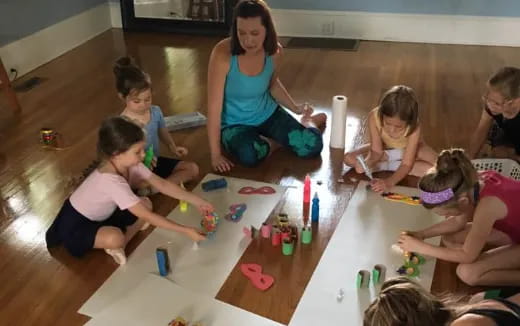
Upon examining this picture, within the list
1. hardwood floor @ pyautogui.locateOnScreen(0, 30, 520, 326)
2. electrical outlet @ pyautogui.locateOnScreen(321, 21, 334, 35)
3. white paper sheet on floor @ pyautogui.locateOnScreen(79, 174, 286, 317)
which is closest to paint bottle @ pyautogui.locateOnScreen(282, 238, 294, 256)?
hardwood floor @ pyautogui.locateOnScreen(0, 30, 520, 326)

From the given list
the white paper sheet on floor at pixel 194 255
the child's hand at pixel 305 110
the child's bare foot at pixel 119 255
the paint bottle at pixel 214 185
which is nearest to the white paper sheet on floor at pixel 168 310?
the white paper sheet on floor at pixel 194 255

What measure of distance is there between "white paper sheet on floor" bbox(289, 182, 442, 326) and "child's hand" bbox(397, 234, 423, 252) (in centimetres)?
8

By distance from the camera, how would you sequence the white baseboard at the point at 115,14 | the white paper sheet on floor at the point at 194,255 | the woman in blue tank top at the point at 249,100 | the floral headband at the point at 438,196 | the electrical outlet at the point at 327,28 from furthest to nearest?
the white baseboard at the point at 115,14, the electrical outlet at the point at 327,28, the woman in blue tank top at the point at 249,100, the white paper sheet on floor at the point at 194,255, the floral headband at the point at 438,196

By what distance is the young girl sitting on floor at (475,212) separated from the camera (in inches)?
58.2

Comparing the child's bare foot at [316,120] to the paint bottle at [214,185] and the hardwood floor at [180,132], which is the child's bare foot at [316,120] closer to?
the hardwood floor at [180,132]

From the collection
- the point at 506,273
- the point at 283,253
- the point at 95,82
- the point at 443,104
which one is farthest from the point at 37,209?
the point at 443,104

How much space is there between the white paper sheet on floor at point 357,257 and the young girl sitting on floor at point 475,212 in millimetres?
113

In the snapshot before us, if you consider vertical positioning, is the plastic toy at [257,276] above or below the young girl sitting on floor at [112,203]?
below

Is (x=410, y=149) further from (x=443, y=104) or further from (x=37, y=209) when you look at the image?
(x=37, y=209)

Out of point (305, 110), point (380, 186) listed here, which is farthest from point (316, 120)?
point (380, 186)

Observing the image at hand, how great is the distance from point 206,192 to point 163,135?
0.31 m

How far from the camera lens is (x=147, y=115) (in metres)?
2.02

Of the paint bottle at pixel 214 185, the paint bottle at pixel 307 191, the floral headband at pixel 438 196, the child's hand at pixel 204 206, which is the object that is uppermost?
the floral headband at pixel 438 196

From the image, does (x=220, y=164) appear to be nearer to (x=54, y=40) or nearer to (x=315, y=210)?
(x=315, y=210)
